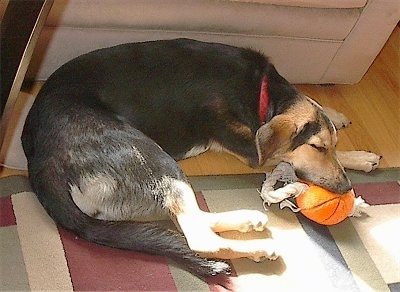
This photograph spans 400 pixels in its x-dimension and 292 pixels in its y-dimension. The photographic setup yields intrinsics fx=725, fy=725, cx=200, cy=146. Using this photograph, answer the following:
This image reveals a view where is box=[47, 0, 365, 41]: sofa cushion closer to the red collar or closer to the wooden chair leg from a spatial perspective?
the red collar

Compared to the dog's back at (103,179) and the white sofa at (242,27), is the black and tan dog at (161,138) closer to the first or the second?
the dog's back at (103,179)

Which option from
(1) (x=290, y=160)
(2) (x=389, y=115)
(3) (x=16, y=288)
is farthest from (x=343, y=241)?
(3) (x=16, y=288)

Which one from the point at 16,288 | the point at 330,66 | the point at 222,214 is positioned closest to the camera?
the point at 16,288

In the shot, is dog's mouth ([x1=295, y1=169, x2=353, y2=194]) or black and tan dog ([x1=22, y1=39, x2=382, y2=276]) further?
dog's mouth ([x1=295, y1=169, x2=353, y2=194])

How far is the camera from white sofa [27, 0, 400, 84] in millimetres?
2607

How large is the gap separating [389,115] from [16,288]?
1770mm

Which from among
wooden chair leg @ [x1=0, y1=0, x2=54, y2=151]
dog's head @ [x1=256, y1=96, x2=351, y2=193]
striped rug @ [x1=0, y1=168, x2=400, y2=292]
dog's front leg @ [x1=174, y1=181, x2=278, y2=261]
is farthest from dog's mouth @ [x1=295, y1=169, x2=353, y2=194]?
wooden chair leg @ [x1=0, y1=0, x2=54, y2=151]

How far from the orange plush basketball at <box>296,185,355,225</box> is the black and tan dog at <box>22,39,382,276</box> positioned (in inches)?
1.5

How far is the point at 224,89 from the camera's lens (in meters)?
2.53

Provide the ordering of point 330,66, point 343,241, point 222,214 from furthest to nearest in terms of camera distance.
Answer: point 330,66 → point 343,241 → point 222,214

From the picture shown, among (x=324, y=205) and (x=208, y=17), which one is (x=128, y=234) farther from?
(x=208, y=17)

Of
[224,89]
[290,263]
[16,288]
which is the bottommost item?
[16,288]

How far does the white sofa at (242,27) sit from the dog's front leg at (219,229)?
2.44 feet

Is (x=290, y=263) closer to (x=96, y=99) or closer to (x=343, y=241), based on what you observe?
(x=343, y=241)
